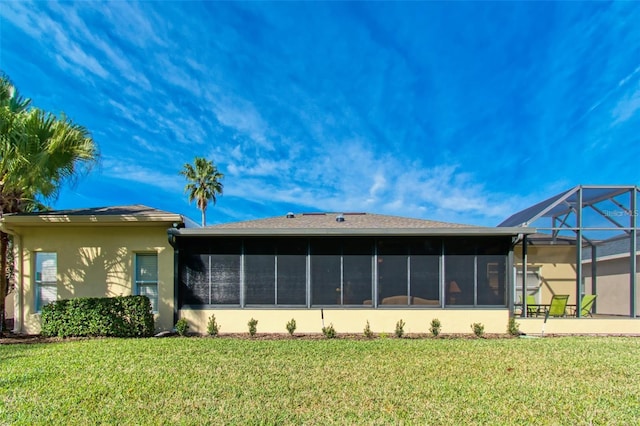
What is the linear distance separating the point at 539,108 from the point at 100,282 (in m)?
21.2

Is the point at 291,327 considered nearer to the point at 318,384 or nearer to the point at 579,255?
the point at 318,384

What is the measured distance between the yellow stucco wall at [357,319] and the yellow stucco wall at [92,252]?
1.91 m

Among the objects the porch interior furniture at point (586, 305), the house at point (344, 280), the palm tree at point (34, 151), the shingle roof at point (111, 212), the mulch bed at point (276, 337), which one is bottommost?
the mulch bed at point (276, 337)

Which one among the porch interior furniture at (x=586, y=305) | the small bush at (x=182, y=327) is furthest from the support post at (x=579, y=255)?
the small bush at (x=182, y=327)

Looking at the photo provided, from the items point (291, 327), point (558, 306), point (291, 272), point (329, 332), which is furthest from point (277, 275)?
point (558, 306)

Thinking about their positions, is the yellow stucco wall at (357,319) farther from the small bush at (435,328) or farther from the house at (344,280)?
the small bush at (435,328)

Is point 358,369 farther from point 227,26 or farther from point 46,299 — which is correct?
point 227,26

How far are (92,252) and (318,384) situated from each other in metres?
7.60

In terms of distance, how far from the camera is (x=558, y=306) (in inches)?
382

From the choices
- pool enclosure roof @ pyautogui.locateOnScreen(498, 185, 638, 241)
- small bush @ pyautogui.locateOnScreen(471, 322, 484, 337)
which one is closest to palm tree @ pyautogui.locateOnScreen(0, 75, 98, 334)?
small bush @ pyautogui.locateOnScreen(471, 322, 484, 337)

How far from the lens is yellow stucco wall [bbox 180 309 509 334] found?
352 inches

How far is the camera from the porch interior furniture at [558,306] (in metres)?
9.59

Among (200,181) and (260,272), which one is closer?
(260,272)

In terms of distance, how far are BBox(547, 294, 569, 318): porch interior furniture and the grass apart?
8.13ft
